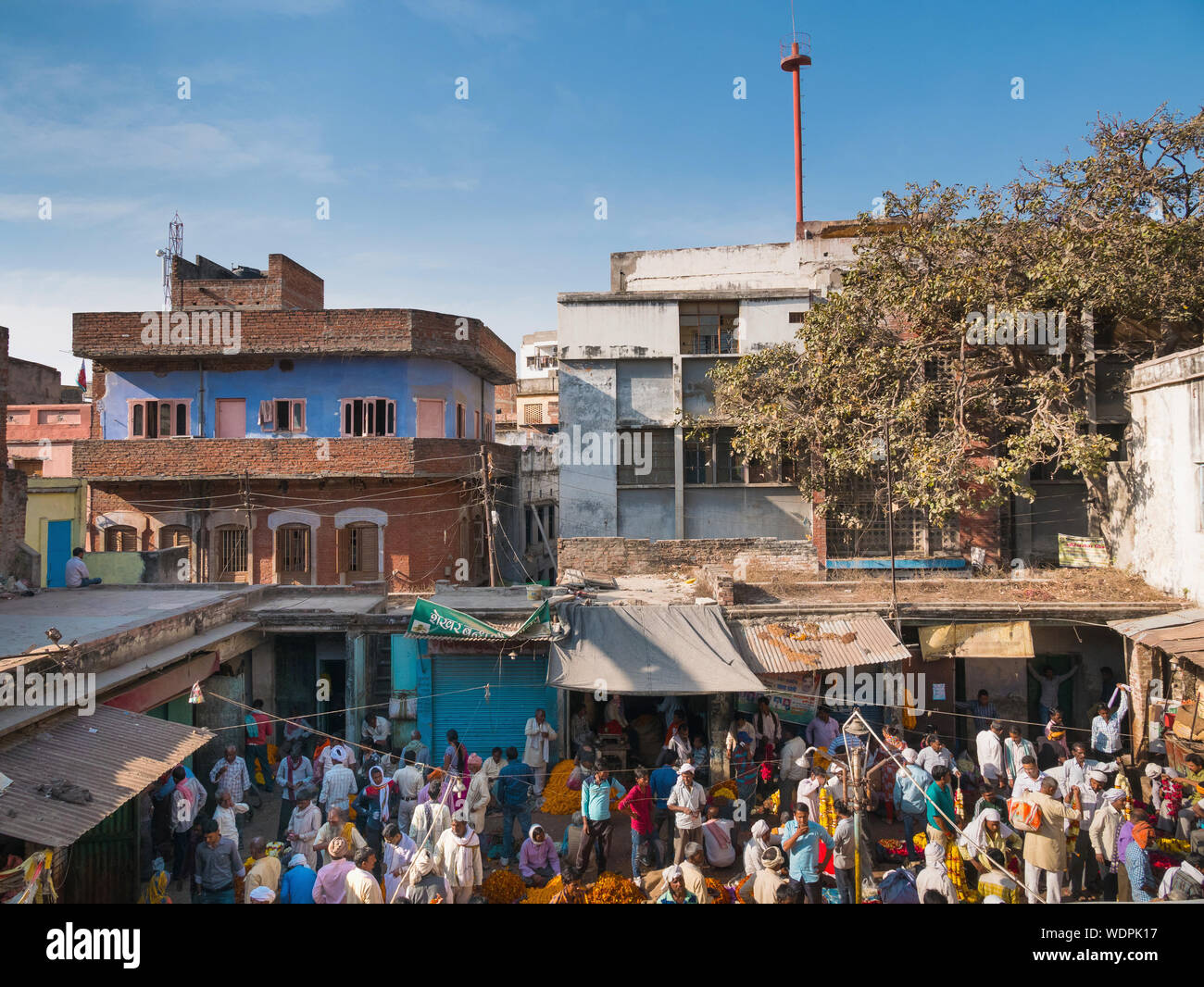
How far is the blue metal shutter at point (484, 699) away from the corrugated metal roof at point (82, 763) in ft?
14.8

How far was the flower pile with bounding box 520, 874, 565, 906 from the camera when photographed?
27.6ft

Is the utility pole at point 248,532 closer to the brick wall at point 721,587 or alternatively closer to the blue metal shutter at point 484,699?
the blue metal shutter at point 484,699

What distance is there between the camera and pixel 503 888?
27.9ft

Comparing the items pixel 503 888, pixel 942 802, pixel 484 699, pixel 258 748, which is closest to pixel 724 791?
pixel 942 802

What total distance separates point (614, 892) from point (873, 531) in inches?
557

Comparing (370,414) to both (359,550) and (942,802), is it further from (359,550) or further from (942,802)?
(942,802)

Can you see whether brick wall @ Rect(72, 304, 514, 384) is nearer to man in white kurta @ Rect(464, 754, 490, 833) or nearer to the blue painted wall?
the blue painted wall

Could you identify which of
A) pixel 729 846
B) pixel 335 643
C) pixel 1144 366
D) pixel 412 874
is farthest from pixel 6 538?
pixel 1144 366

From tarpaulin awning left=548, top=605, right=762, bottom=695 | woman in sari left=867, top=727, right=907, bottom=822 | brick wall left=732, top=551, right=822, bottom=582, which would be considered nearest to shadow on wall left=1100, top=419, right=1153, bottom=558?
brick wall left=732, top=551, right=822, bottom=582

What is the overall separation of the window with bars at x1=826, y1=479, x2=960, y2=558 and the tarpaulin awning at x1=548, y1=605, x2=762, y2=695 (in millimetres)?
7863

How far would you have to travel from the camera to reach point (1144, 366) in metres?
14.6

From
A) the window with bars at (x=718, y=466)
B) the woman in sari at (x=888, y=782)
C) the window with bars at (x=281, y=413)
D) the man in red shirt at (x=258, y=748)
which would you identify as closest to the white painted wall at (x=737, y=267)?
the window with bars at (x=718, y=466)

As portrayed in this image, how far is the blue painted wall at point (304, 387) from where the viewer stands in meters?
22.8

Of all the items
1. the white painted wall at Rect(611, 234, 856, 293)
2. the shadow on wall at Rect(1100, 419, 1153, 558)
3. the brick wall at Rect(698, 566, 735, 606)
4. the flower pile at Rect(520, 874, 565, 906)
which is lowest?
the flower pile at Rect(520, 874, 565, 906)
